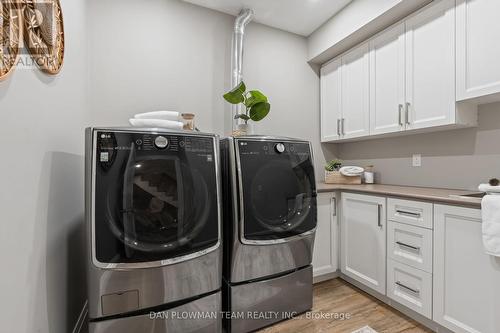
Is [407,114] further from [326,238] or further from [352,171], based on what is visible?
[326,238]

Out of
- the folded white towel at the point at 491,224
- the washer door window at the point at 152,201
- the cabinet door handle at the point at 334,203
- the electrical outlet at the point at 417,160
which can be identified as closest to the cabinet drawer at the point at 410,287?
the folded white towel at the point at 491,224

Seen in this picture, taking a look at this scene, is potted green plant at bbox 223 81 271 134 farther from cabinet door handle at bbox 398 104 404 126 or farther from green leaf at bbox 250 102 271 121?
cabinet door handle at bbox 398 104 404 126

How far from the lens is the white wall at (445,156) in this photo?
1.75 m

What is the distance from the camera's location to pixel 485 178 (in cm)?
176

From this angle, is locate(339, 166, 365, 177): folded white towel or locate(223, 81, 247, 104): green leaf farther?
locate(339, 166, 365, 177): folded white towel

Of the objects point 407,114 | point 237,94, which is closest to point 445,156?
point 407,114

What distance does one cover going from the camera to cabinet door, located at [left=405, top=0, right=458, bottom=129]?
1.73m

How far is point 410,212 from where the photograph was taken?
168 cm

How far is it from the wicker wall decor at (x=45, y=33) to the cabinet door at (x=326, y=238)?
80.7 inches

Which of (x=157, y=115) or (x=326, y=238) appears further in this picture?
(x=326, y=238)

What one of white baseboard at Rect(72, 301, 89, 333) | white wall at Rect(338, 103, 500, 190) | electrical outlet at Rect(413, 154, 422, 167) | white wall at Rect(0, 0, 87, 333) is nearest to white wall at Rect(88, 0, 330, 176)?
white wall at Rect(0, 0, 87, 333)

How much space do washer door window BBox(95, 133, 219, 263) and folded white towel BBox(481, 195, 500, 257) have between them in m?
1.46

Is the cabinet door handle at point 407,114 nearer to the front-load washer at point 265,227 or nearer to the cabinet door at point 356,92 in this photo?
the cabinet door at point 356,92

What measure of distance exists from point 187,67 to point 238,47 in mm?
551
